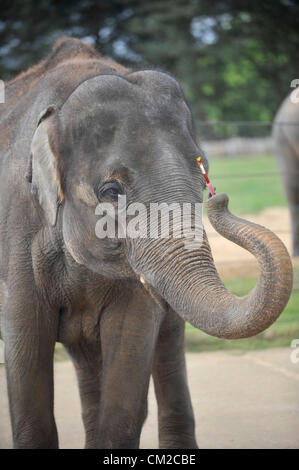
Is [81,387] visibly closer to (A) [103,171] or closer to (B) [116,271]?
(B) [116,271]

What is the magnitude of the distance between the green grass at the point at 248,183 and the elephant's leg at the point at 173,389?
13814 mm

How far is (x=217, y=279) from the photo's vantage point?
261cm

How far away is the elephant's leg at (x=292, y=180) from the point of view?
10453 millimetres

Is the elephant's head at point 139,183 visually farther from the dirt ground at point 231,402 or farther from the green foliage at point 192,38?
the green foliage at point 192,38

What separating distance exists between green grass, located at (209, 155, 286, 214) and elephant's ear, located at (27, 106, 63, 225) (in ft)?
48.2

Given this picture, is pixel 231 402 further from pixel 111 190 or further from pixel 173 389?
pixel 111 190

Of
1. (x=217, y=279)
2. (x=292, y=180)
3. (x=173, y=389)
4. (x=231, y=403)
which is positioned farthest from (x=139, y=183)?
(x=292, y=180)

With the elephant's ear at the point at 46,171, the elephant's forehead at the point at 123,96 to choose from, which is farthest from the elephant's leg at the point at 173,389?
the elephant's forehead at the point at 123,96

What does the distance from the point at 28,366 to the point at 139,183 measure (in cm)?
97

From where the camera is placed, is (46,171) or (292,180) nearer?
(46,171)

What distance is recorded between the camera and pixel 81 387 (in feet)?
12.9

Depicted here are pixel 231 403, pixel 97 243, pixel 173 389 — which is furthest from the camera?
pixel 231 403

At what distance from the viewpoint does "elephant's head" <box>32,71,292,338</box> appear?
2.53 meters

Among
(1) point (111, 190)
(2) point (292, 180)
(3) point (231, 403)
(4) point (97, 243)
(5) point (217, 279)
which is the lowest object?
(3) point (231, 403)
